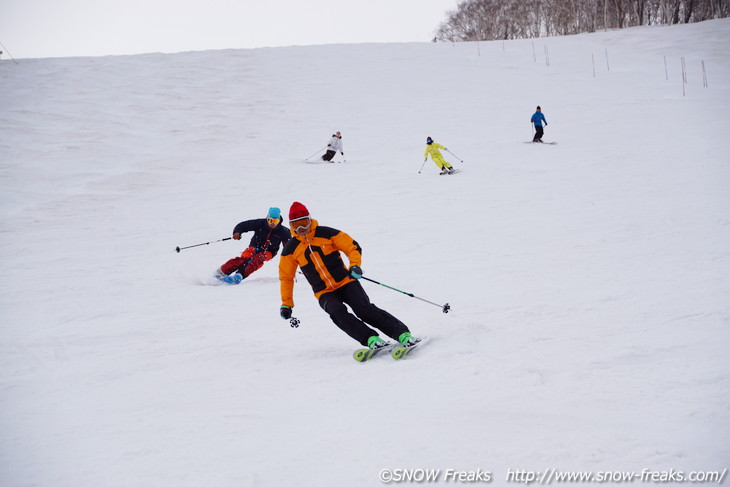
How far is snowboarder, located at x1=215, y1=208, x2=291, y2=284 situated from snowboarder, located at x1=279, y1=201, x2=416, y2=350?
3459 mm

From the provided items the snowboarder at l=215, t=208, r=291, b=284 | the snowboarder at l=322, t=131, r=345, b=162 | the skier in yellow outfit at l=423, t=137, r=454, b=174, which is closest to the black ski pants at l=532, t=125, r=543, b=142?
the skier in yellow outfit at l=423, t=137, r=454, b=174

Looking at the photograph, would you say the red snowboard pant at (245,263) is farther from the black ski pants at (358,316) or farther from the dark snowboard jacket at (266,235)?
the black ski pants at (358,316)

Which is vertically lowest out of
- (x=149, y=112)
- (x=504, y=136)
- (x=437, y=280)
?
(x=437, y=280)

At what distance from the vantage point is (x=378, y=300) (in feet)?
22.9

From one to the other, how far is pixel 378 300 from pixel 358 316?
6.43 ft

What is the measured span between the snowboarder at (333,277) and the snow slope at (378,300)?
313 mm

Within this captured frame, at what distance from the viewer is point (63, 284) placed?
8.33 meters

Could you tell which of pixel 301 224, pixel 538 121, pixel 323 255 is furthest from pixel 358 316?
pixel 538 121

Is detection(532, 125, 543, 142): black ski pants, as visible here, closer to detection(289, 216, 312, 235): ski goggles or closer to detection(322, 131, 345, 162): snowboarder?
detection(322, 131, 345, 162): snowboarder

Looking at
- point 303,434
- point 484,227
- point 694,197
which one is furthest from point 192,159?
point 303,434

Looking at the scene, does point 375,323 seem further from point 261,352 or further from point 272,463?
point 272,463

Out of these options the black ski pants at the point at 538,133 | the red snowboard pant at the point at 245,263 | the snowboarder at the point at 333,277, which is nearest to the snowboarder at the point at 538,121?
the black ski pants at the point at 538,133

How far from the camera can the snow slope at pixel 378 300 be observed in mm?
3164

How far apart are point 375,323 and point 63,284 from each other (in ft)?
18.6
